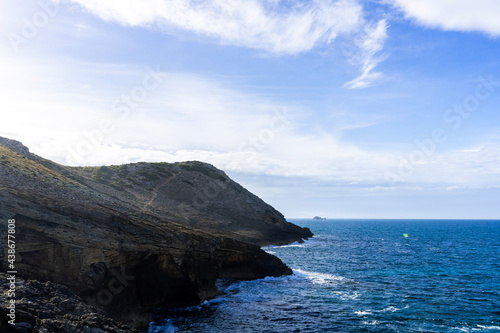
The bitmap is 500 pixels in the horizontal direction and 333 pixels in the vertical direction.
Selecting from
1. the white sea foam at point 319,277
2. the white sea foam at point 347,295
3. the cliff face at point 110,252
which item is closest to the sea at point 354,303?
the white sea foam at point 347,295

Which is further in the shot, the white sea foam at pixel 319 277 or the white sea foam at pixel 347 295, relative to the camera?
the white sea foam at pixel 319 277

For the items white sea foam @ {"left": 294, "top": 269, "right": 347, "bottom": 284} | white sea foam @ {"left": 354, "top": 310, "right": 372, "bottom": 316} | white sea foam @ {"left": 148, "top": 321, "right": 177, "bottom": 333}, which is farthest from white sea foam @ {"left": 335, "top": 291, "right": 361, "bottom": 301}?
white sea foam @ {"left": 148, "top": 321, "right": 177, "bottom": 333}

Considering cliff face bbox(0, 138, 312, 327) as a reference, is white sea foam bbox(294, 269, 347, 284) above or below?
below

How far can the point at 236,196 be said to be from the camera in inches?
3802

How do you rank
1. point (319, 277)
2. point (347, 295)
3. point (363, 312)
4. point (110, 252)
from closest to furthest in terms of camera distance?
1. point (110, 252)
2. point (363, 312)
3. point (347, 295)
4. point (319, 277)

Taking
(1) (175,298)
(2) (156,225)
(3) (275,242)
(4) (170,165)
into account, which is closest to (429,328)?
(1) (175,298)

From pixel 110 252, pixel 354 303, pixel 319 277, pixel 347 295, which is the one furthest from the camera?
pixel 319 277

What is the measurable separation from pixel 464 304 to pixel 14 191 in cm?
4922

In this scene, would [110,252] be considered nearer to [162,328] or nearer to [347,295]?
[162,328]

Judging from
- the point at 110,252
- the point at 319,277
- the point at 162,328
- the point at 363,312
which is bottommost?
the point at 363,312

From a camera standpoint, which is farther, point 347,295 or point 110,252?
point 347,295

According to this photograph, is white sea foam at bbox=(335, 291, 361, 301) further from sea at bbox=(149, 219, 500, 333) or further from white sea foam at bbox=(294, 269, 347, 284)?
white sea foam at bbox=(294, 269, 347, 284)

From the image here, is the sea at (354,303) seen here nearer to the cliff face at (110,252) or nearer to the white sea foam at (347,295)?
the white sea foam at (347,295)

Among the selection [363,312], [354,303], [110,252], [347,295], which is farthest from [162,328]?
[347,295]
